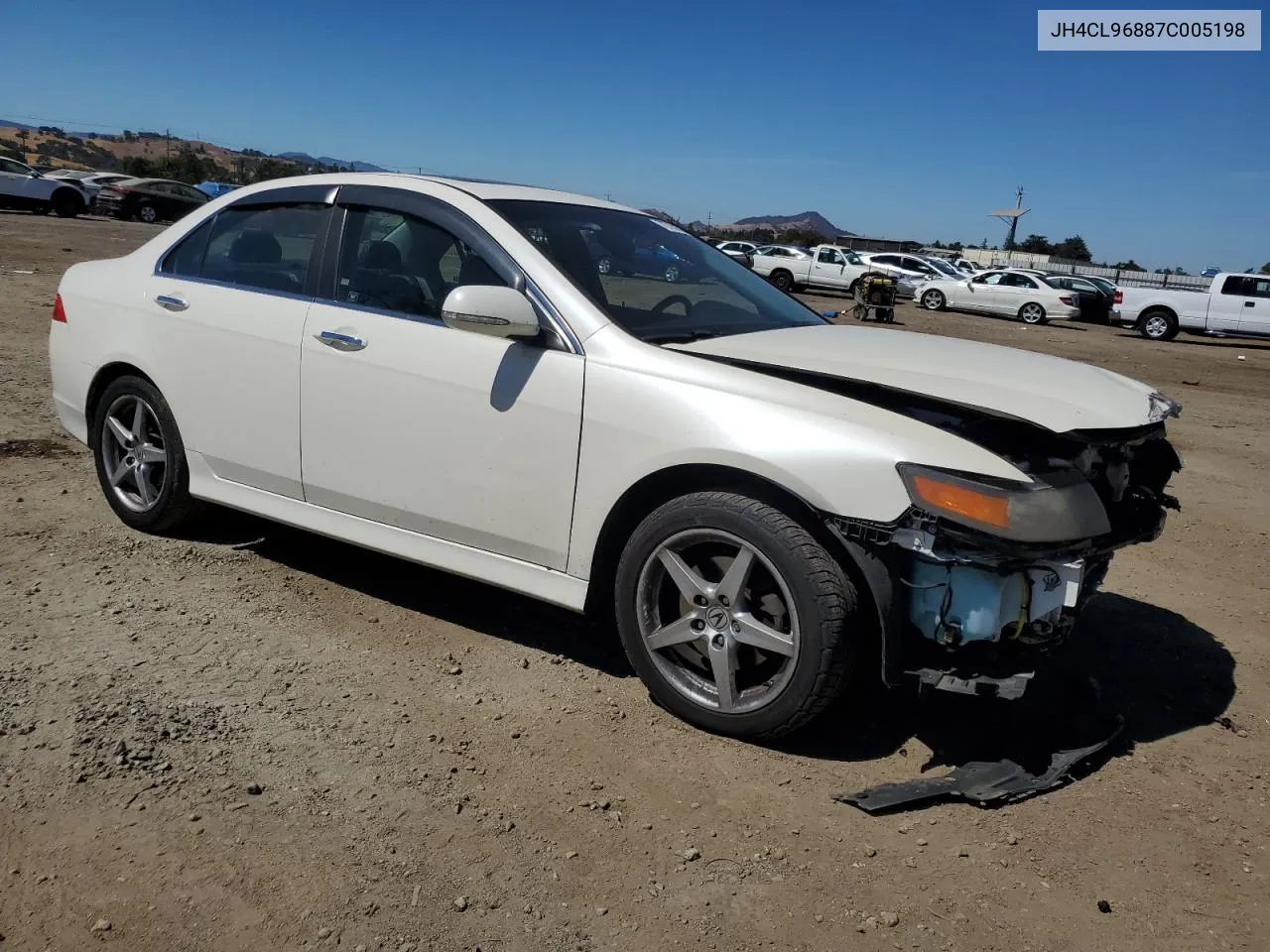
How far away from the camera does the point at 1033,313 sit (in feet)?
96.4

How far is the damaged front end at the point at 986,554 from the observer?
2.95 m

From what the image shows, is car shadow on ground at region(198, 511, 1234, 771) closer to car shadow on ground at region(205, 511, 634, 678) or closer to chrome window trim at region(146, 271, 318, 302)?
car shadow on ground at region(205, 511, 634, 678)

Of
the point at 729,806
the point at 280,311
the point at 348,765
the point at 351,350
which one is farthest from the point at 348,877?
the point at 280,311

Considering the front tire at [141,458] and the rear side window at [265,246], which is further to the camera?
the front tire at [141,458]

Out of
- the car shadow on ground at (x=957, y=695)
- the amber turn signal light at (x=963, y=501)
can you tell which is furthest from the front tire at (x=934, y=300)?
the amber turn signal light at (x=963, y=501)

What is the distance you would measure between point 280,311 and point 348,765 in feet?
6.38

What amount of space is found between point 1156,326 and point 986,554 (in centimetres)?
2593

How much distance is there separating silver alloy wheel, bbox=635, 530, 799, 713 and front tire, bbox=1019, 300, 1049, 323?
28.4m

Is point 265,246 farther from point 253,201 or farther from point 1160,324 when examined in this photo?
point 1160,324

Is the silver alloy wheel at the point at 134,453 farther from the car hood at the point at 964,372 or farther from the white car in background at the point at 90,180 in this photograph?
the white car in background at the point at 90,180

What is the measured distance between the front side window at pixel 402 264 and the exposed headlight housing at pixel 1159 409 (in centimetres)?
214

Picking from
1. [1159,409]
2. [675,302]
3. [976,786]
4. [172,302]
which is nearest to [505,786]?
[976,786]

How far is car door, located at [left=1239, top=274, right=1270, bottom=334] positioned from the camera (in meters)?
24.9

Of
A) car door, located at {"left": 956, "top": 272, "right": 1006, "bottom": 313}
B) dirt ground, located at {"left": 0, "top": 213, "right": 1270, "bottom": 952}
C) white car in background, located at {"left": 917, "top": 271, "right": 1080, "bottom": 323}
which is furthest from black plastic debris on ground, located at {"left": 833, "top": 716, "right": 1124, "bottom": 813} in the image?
car door, located at {"left": 956, "top": 272, "right": 1006, "bottom": 313}
